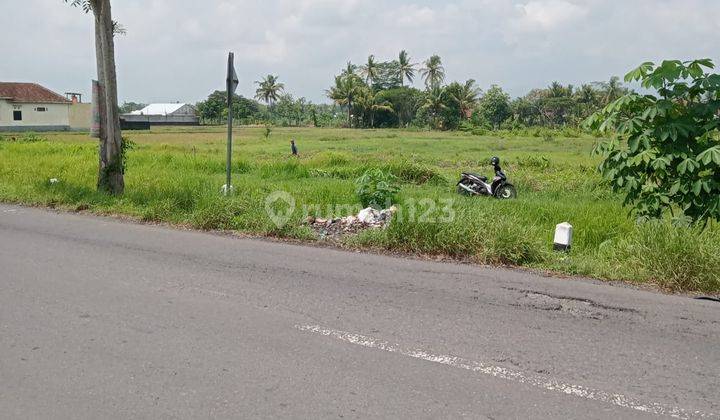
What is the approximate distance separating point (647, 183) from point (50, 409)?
675 cm

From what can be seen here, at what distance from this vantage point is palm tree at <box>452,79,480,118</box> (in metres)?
70.3

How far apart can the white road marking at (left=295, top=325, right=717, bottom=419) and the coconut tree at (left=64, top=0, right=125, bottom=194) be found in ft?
28.8

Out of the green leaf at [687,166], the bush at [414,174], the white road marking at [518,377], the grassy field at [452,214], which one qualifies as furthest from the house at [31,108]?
the green leaf at [687,166]

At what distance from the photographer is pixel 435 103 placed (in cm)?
6825

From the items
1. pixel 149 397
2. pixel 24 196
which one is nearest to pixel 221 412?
pixel 149 397

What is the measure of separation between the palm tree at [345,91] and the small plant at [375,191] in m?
62.7

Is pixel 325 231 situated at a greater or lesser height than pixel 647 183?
lesser

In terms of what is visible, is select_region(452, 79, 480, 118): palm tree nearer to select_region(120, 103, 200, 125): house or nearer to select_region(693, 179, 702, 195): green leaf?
select_region(120, 103, 200, 125): house

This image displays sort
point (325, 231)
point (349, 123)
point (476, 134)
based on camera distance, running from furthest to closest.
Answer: point (349, 123) → point (476, 134) → point (325, 231)

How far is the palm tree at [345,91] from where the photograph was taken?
7150 cm

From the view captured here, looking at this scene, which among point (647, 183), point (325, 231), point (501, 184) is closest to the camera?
point (647, 183)

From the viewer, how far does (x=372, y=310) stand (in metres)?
4.96

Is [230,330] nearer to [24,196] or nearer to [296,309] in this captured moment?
[296,309]

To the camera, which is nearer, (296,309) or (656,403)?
(656,403)
